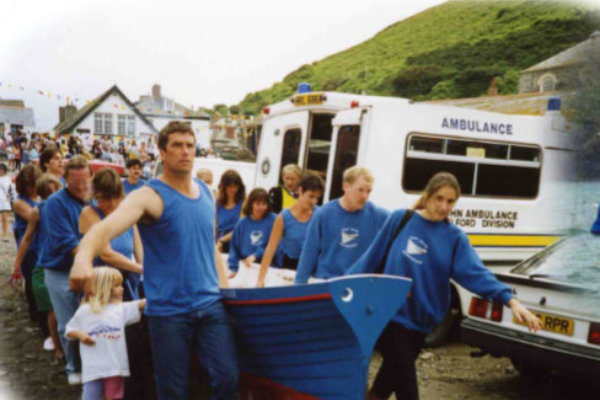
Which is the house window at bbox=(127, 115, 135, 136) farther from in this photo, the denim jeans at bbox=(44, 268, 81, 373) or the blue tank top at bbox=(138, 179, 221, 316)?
the blue tank top at bbox=(138, 179, 221, 316)

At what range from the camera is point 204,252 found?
2844 mm

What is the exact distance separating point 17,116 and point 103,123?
8.01 m

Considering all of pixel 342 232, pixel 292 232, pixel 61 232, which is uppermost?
pixel 342 232

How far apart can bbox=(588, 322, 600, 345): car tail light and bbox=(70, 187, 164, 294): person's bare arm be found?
10.3ft

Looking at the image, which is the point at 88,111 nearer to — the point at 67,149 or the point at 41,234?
the point at 67,149

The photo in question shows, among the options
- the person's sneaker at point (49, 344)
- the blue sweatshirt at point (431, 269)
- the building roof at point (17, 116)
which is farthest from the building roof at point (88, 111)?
the blue sweatshirt at point (431, 269)

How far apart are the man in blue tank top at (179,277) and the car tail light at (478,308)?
8.48ft

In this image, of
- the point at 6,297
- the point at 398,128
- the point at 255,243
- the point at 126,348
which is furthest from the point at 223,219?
the point at 6,297

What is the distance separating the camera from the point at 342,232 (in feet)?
12.6

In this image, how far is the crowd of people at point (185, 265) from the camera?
2.73 meters

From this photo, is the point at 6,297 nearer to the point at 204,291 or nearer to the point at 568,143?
the point at 204,291

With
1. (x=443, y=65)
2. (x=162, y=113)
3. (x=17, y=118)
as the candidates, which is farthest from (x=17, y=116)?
(x=443, y=65)

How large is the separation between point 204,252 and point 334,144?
3.79m

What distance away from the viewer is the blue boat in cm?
288
